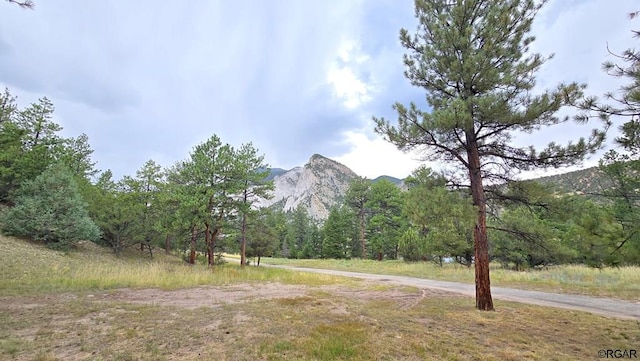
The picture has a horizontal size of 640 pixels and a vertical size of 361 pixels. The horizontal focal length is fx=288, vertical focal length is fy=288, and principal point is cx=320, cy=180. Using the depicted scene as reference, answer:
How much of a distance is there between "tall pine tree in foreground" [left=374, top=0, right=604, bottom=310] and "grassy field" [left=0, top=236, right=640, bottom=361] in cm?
221

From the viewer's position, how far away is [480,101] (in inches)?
307

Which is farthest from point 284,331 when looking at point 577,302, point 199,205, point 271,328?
point 199,205

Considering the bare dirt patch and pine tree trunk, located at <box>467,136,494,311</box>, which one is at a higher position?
pine tree trunk, located at <box>467,136,494,311</box>

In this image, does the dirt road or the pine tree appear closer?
the dirt road

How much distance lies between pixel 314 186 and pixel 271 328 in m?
155

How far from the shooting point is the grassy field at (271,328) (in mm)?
4492

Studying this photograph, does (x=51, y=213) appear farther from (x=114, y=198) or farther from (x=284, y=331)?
(x=284, y=331)

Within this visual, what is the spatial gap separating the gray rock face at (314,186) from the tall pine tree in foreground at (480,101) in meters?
130

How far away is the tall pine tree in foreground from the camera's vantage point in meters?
7.98

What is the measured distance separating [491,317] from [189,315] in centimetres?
767

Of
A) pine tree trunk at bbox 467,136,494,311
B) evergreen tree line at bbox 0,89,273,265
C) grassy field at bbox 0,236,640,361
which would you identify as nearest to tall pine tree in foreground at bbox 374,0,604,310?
pine tree trunk at bbox 467,136,494,311

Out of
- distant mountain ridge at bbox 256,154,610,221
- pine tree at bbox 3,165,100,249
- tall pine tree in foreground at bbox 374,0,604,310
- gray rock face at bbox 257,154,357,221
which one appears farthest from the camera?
gray rock face at bbox 257,154,357,221

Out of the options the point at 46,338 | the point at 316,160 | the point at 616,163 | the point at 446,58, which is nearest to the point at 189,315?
the point at 46,338

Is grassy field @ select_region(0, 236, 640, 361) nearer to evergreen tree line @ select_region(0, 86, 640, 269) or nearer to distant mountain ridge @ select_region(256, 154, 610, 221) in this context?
evergreen tree line @ select_region(0, 86, 640, 269)
